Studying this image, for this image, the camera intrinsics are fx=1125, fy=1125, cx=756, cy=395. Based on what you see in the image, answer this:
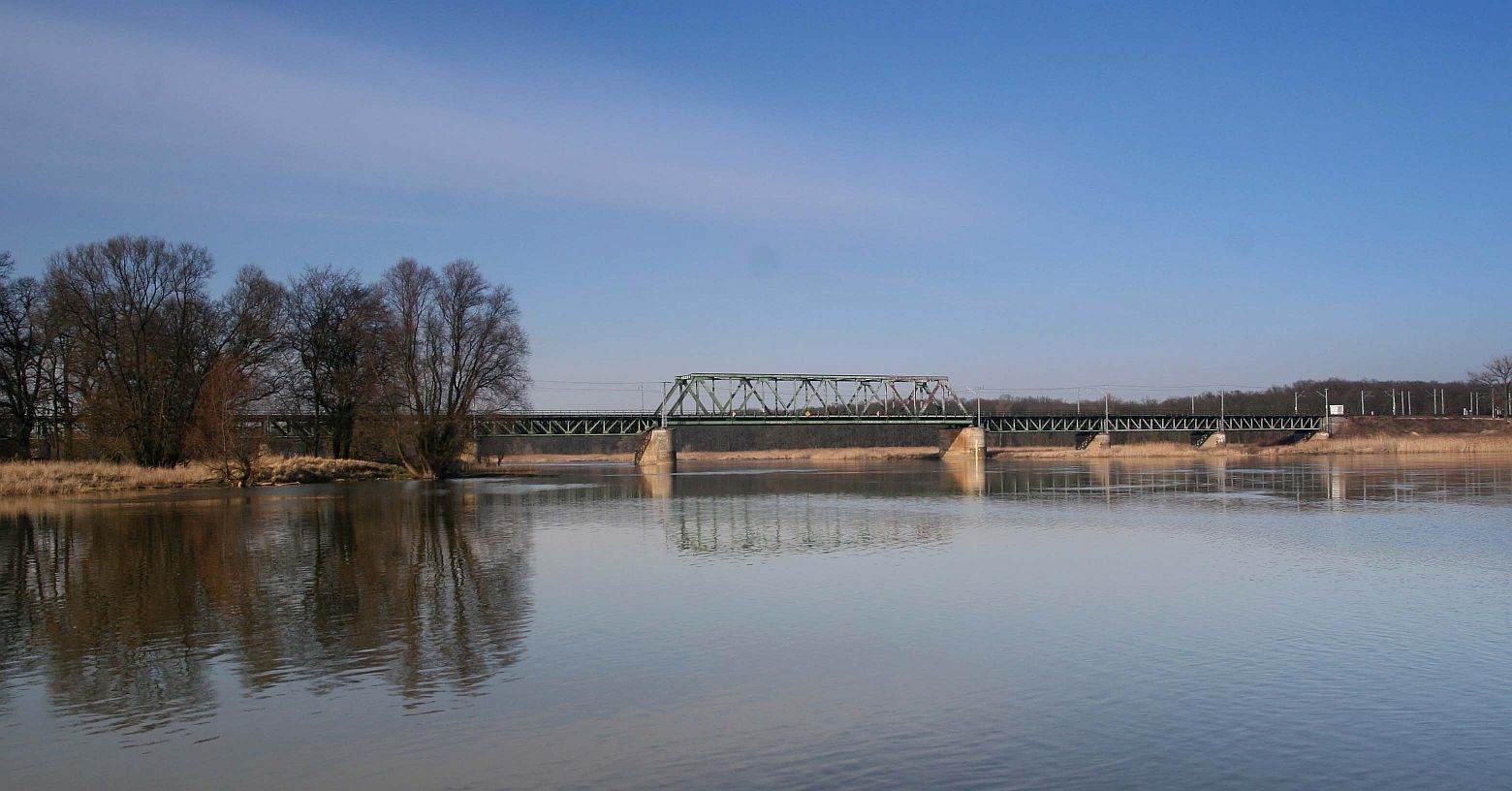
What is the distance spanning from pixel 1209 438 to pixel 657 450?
7586 cm

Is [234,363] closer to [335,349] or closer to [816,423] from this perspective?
[335,349]

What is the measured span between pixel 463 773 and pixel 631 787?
134 centimetres

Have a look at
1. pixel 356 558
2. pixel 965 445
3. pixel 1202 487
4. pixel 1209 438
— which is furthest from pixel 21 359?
pixel 1209 438

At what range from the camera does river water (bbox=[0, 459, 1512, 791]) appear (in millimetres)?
8773

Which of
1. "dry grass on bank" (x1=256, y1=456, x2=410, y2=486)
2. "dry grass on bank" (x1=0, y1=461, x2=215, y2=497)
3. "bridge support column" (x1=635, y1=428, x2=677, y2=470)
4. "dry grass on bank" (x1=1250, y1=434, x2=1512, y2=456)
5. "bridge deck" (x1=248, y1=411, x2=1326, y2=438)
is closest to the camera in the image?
"dry grass on bank" (x1=0, y1=461, x2=215, y2=497)

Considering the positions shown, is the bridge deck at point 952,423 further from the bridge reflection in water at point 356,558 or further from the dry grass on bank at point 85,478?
the bridge reflection in water at point 356,558

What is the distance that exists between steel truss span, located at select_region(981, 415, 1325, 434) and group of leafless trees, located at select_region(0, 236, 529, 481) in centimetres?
8845

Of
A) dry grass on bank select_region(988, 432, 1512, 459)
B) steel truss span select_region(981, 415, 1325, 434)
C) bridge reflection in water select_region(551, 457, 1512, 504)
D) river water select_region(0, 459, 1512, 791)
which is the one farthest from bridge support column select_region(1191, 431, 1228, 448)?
river water select_region(0, 459, 1512, 791)

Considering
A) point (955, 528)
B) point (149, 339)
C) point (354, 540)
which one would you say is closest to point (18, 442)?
point (149, 339)

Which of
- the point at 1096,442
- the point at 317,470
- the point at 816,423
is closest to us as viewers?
the point at 317,470

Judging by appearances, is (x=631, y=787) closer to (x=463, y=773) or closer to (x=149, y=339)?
(x=463, y=773)

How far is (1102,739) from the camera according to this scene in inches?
365

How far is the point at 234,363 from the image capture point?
54406 millimetres

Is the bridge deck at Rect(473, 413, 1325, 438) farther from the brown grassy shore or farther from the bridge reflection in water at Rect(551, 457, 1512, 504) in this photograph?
the bridge reflection in water at Rect(551, 457, 1512, 504)
